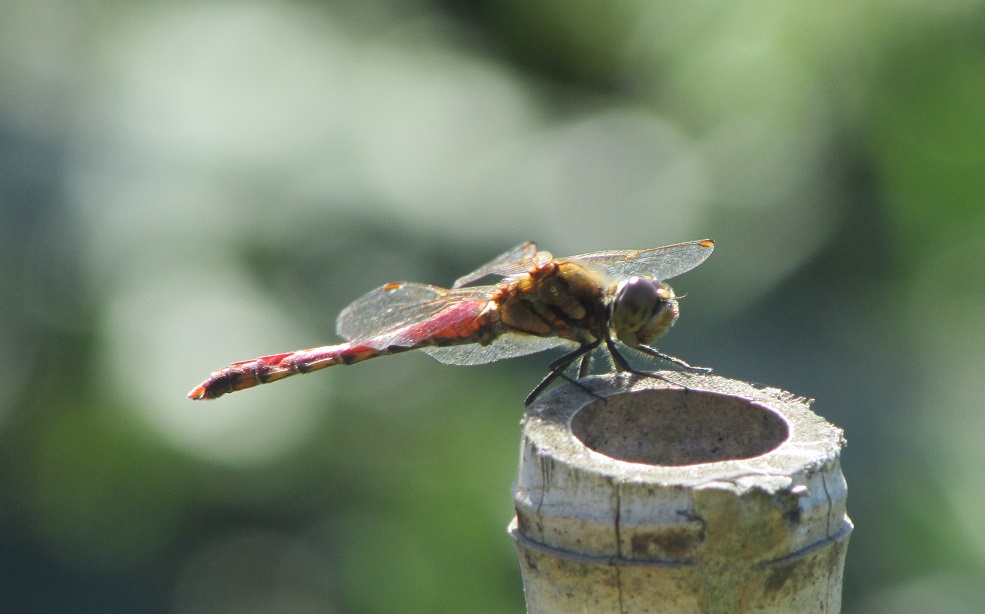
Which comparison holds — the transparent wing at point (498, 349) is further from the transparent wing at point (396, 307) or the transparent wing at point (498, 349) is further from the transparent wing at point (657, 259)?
the transparent wing at point (657, 259)

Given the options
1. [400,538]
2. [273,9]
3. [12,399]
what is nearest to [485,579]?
[400,538]

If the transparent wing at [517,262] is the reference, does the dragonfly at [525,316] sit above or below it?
below

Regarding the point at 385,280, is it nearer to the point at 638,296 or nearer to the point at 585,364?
the point at 585,364

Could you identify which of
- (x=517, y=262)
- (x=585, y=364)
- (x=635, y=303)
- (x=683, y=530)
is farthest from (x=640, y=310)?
(x=683, y=530)

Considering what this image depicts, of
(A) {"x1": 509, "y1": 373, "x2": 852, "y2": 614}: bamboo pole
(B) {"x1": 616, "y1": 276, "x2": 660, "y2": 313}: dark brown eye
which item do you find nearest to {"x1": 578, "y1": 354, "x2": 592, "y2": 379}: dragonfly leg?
(B) {"x1": 616, "y1": 276, "x2": 660, "y2": 313}: dark brown eye

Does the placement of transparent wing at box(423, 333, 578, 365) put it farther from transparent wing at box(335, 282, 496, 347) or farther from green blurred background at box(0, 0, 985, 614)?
green blurred background at box(0, 0, 985, 614)

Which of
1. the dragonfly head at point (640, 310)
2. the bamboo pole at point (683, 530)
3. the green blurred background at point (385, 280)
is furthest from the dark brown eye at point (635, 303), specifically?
the green blurred background at point (385, 280)

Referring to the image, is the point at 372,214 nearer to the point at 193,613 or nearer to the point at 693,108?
the point at 193,613
